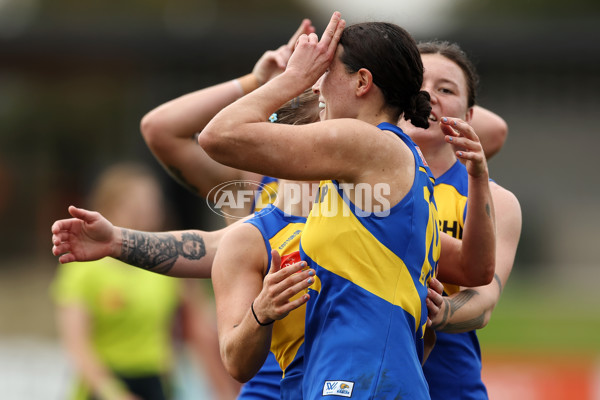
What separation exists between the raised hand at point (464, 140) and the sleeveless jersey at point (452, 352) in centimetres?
58

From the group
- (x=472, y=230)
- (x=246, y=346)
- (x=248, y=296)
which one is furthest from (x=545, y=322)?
(x=246, y=346)

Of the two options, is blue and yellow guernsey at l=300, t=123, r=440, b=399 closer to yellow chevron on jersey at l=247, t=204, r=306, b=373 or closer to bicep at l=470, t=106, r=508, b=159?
yellow chevron on jersey at l=247, t=204, r=306, b=373

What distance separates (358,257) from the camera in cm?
293

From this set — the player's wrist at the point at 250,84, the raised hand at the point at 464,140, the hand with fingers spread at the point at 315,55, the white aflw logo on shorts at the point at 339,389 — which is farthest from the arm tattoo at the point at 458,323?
the player's wrist at the point at 250,84

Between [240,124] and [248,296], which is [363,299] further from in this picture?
[240,124]

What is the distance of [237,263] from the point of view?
3.32m

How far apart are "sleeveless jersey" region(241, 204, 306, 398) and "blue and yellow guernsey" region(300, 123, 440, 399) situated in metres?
0.22

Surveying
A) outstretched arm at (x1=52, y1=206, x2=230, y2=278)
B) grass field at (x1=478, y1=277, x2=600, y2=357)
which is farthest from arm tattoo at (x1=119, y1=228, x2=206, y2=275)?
grass field at (x1=478, y1=277, x2=600, y2=357)

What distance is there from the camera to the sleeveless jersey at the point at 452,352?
3.74m

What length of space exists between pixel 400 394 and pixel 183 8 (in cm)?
4161

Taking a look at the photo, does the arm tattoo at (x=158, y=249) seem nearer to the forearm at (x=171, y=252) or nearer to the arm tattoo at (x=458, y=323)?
the forearm at (x=171, y=252)

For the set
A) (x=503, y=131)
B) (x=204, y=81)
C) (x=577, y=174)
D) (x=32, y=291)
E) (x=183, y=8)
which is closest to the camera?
(x=503, y=131)

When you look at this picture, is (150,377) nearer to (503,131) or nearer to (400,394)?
(503,131)

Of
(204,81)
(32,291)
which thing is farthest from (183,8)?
(32,291)
